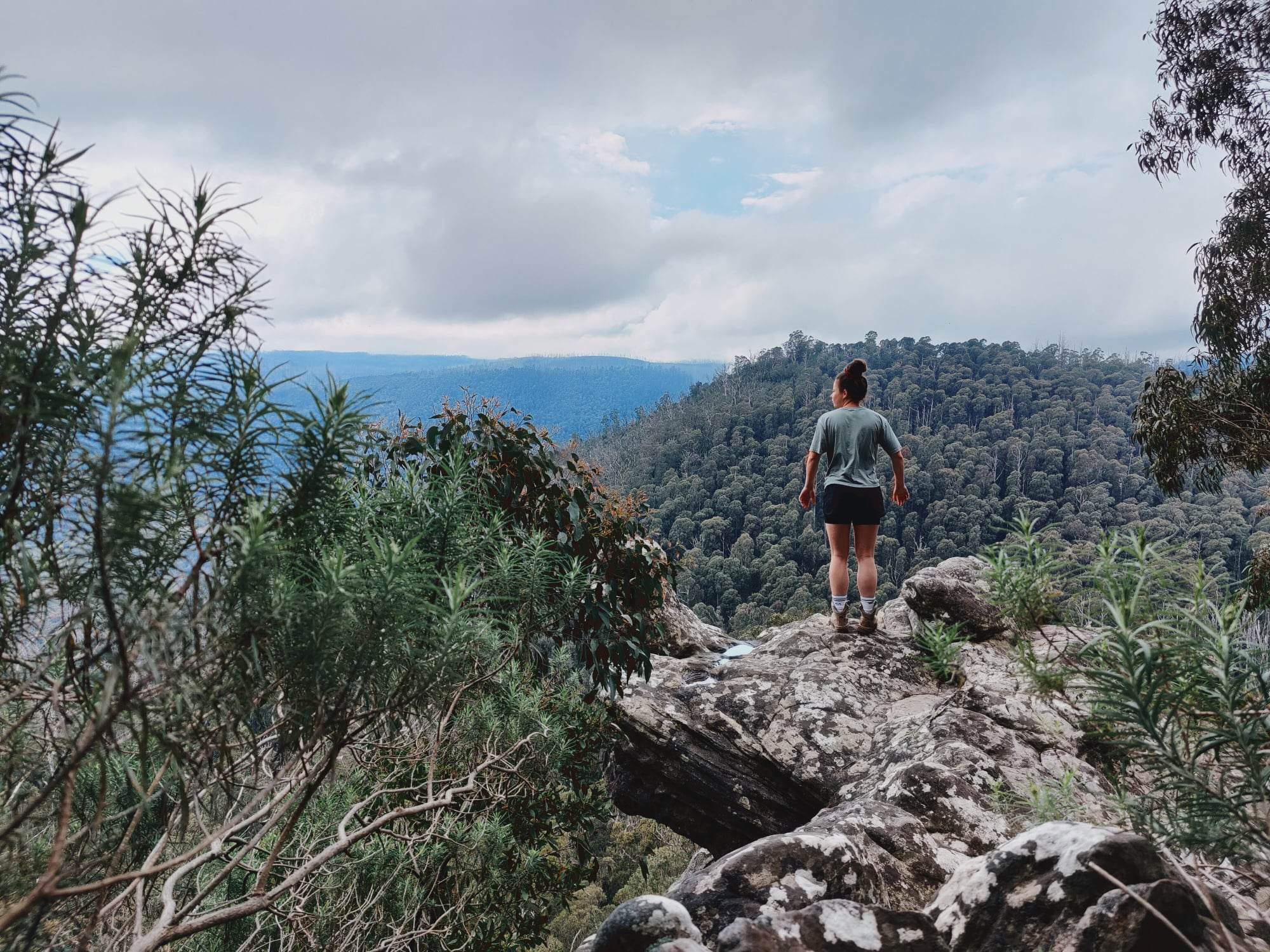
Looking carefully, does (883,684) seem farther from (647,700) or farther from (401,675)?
(401,675)

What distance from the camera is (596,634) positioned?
130 inches

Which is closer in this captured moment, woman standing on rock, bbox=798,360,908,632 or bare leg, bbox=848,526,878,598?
woman standing on rock, bbox=798,360,908,632

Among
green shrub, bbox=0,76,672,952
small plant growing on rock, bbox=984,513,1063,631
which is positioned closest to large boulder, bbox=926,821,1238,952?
small plant growing on rock, bbox=984,513,1063,631

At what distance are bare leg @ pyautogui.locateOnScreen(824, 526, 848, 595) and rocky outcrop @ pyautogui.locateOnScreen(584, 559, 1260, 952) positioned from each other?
37 centimetres

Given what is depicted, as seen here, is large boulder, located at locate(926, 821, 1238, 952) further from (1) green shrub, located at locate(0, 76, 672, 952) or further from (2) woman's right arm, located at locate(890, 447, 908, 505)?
(2) woman's right arm, located at locate(890, 447, 908, 505)

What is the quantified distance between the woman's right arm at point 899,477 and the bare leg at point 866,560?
268mm

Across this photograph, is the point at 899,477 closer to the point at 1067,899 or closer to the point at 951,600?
the point at 951,600

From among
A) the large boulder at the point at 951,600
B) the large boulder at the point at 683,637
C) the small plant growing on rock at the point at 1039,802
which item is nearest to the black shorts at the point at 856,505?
the large boulder at the point at 951,600

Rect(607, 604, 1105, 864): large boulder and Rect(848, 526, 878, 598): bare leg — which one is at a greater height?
Rect(848, 526, 878, 598): bare leg

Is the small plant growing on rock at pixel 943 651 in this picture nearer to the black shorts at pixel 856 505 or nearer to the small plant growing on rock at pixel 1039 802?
the black shorts at pixel 856 505

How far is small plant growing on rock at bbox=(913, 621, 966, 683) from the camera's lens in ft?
14.9

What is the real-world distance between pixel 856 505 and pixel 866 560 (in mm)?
519

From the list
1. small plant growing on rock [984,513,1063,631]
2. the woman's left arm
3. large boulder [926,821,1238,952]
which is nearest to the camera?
large boulder [926,821,1238,952]

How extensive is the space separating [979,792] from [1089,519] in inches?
Answer: 1905
